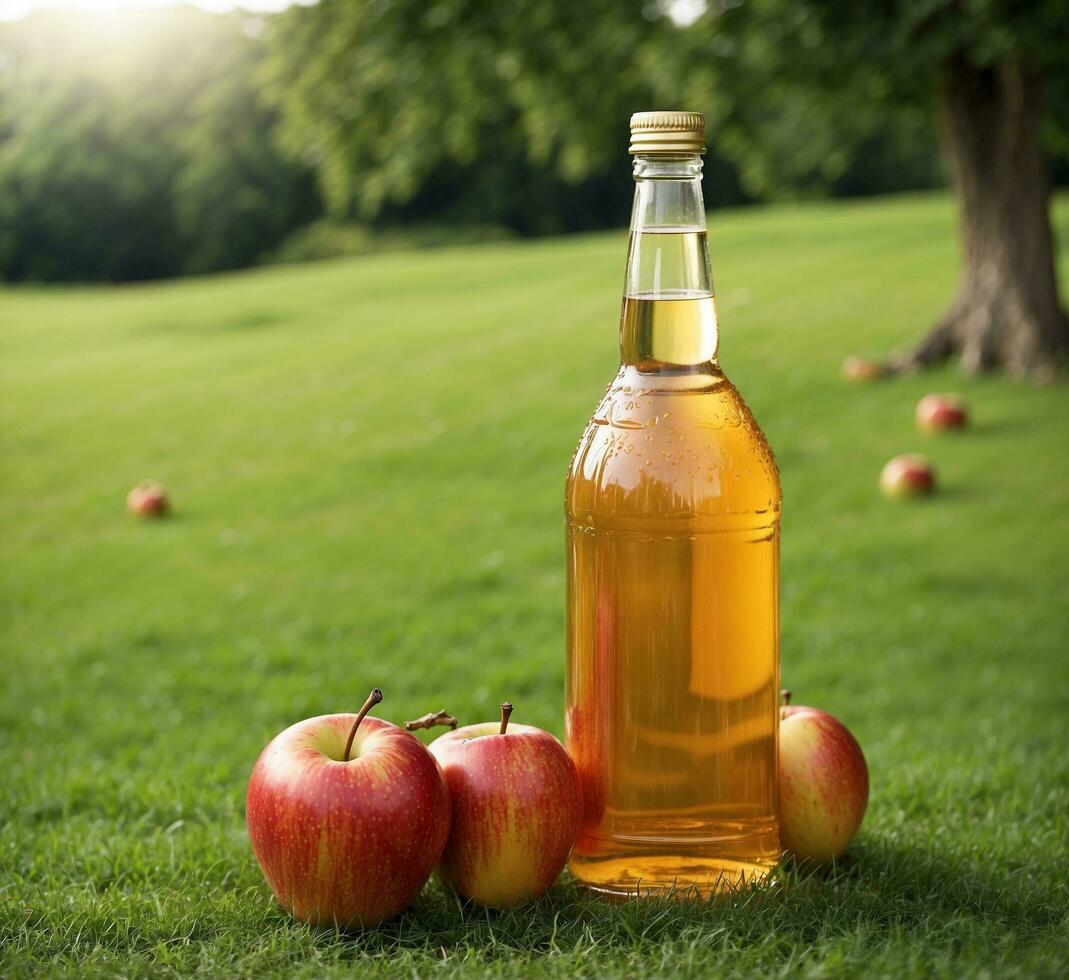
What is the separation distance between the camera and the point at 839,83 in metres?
12.3

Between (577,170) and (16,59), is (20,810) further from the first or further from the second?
(16,59)

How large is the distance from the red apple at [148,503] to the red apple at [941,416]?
6260 mm

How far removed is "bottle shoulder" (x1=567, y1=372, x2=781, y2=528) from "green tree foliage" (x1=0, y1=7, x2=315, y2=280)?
45.2 meters

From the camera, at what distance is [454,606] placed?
26.2ft

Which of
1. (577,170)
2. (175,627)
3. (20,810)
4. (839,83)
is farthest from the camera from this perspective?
(577,170)

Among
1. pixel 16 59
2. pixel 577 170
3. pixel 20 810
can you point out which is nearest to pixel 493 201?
pixel 16 59

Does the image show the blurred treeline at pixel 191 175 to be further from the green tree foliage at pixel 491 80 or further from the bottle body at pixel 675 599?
the bottle body at pixel 675 599

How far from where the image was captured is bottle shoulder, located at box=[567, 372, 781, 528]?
9.19ft

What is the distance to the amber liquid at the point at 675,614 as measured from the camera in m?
2.81

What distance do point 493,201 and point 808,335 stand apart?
38032mm

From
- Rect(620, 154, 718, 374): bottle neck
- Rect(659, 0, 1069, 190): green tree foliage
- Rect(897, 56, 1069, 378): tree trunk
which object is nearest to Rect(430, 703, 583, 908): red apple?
Rect(620, 154, 718, 374): bottle neck

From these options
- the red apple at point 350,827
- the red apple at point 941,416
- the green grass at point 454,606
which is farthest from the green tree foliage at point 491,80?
the red apple at point 350,827

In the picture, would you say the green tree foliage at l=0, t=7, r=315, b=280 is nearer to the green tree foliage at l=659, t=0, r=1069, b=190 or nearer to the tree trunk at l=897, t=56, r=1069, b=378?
the green tree foliage at l=659, t=0, r=1069, b=190

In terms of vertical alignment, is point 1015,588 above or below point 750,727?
below
